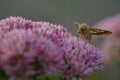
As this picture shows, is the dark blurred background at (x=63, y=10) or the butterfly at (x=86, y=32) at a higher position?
the dark blurred background at (x=63, y=10)

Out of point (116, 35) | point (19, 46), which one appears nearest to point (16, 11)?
point (116, 35)

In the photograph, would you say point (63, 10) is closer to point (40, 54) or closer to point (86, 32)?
point (86, 32)

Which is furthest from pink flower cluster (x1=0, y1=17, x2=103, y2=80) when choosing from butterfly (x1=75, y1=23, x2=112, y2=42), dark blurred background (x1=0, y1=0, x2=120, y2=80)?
dark blurred background (x1=0, y1=0, x2=120, y2=80)

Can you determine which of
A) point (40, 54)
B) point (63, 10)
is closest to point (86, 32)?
point (40, 54)

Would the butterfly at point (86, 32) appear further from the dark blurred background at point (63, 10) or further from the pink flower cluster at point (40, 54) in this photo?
the dark blurred background at point (63, 10)

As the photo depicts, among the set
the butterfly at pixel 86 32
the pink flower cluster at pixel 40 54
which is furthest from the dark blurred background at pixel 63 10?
the pink flower cluster at pixel 40 54

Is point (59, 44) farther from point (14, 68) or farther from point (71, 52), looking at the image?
point (14, 68)
